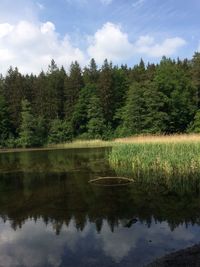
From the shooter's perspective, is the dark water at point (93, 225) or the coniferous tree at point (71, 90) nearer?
the dark water at point (93, 225)

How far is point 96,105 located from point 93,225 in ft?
168

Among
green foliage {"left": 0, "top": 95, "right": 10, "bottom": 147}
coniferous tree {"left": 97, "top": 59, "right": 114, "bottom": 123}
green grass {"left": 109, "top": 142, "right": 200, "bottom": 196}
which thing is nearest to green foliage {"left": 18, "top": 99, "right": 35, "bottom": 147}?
green foliage {"left": 0, "top": 95, "right": 10, "bottom": 147}

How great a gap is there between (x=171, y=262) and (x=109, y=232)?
3243 millimetres

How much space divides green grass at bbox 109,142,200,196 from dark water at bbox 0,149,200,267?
163cm

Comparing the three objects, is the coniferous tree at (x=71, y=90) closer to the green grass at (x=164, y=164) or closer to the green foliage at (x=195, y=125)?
the green foliage at (x=195, y=125)

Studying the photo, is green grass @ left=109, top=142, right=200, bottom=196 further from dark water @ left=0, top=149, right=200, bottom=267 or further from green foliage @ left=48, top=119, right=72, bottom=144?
green foliage @ left=48, top=119, right=72, bottom=144

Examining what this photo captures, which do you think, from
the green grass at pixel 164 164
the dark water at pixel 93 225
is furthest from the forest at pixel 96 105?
the dark water at pixel 93 225

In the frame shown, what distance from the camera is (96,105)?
60.9 m

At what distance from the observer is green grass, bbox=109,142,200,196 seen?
53.2 ft

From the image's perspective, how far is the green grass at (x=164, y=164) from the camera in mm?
16219

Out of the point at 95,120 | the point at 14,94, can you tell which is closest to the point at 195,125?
the point at 95,120

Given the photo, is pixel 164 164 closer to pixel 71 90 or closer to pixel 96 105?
pixel 96 105

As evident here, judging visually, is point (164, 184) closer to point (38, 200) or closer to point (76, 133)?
point (38, 200)

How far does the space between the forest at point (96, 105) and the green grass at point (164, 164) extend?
31.1 m
